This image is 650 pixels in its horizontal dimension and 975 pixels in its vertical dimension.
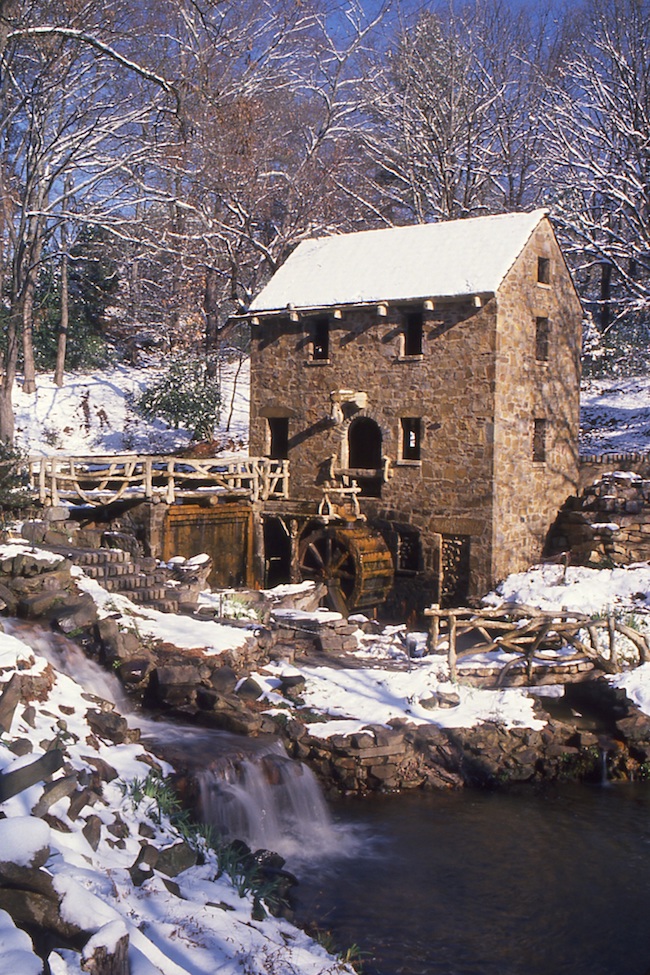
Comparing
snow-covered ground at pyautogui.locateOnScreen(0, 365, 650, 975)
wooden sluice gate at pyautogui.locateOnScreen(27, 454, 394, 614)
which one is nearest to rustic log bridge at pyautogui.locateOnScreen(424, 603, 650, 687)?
snow-covered ground at pyautogui.locateOnScreen(0, 365, 650, 975)

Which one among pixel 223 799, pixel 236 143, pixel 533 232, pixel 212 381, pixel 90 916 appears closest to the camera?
pixel 90 916

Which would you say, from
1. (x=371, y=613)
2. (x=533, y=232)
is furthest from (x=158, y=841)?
(x=533, y=232)

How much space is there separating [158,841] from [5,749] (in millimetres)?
1524

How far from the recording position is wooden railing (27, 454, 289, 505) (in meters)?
18.6

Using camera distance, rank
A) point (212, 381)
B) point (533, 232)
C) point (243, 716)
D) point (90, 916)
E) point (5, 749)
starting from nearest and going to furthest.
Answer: point (90, 916)
point (5, 749)
point (243, 716)
point (533, 232)
point (212, 381)

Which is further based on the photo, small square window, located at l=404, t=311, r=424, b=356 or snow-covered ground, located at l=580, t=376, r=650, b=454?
snow-covered ground, located at l=580, t=376, r=650, b=454

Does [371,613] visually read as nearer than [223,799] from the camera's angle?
No

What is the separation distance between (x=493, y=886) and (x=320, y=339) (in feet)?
51.4

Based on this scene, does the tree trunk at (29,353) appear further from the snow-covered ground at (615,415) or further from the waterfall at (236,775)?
the waterfall at (236,775)

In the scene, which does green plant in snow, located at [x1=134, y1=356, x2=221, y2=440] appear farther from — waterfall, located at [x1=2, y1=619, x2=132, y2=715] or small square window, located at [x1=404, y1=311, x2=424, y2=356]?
waterfall, located at [x1=2, y1=619, x2=132, y2=715]

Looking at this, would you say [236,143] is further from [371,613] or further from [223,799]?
[223,799]

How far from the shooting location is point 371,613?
21375mm

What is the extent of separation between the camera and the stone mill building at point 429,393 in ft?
65.8

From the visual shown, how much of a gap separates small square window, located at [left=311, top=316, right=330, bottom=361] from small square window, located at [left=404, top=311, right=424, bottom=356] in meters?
2.18
